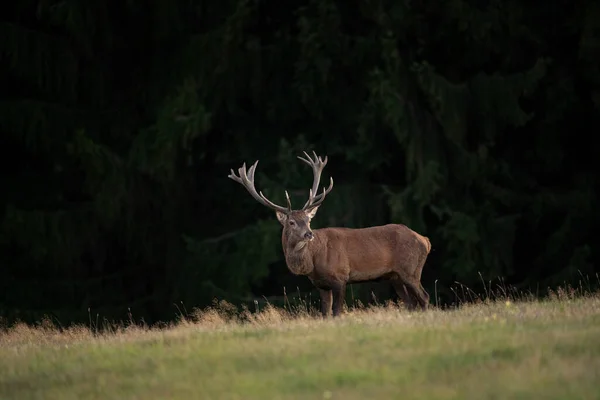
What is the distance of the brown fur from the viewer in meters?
14.4

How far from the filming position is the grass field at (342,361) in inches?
312

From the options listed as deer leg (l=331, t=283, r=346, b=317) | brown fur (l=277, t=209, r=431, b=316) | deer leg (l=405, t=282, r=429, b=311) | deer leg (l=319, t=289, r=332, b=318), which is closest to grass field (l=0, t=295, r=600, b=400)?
deer leg (l=331, t=283, r=346, b=317)

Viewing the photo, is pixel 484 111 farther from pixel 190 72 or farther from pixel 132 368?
pixel 132 368

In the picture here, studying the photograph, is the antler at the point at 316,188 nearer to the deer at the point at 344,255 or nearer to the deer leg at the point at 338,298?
the deer at the point at 344,255

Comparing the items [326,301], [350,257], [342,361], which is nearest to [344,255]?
[350,257]

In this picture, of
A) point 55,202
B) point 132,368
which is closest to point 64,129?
point 55,202

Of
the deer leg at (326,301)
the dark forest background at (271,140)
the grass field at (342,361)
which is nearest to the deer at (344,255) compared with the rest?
the deer leg at (326,301)

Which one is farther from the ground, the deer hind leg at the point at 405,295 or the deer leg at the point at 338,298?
the deer leg at the point at 338,298

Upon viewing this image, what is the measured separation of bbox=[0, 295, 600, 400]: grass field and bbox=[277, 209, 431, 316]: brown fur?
2598 mm

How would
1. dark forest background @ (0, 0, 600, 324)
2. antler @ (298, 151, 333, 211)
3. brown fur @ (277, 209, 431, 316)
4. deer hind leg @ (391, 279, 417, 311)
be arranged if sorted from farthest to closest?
dark forest background @ (0, 0, 600, 324) < deer hind leg @ (391, 279, 417, 311) < antler @ (298, 151, 333, 211) < brown fur @ (277, 209, 431, 316)

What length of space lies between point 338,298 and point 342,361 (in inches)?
208

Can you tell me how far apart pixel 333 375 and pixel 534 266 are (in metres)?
16.5

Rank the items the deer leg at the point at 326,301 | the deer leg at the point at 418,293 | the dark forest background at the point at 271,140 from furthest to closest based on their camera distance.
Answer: the dark forest background at the point at 271,140, the deer leg at the point at 418,293, the deer leg at the point at 326,301

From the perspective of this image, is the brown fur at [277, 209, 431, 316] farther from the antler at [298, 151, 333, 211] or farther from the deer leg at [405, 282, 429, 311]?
the antler at [298, 151, 333, 211]
